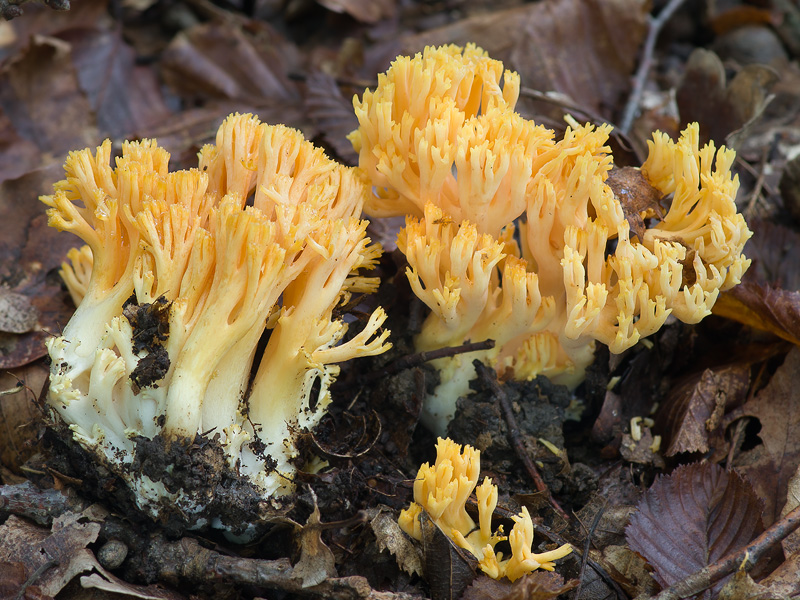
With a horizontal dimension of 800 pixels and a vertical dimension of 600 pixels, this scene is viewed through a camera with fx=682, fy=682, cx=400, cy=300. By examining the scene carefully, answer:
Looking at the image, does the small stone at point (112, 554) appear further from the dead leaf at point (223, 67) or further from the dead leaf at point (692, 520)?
the dead leaf at point (223, 67)

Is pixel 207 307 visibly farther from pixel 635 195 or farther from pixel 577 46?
pixel 577 46

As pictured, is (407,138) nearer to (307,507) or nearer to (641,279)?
(641,279)

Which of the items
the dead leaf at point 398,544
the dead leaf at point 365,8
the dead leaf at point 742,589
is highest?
the dead leaf at point 365,8

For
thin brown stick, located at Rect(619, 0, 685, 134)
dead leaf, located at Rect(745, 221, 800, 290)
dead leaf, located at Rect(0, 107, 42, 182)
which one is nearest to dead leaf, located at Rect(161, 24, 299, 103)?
dead leaf, located at Rect(0, 107, 42, 182)

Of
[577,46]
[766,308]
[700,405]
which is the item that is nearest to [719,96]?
[577,46]

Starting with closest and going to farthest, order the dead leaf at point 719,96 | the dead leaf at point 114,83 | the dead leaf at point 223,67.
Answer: the dead leaf at point 719,96
the dead leaf at point 114,83
the dead leaf at point 223,67

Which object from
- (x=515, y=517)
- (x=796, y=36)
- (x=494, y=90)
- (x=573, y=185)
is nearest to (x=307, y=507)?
(x=515, y=517)

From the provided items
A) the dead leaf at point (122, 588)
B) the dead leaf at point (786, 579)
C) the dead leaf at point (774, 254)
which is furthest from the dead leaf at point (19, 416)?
the dead leaf at point (774, 254)

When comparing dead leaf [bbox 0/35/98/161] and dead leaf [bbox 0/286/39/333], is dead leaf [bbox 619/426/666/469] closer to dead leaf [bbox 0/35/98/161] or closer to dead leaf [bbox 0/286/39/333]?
dead leaf [bbox 0/286/39/333]
